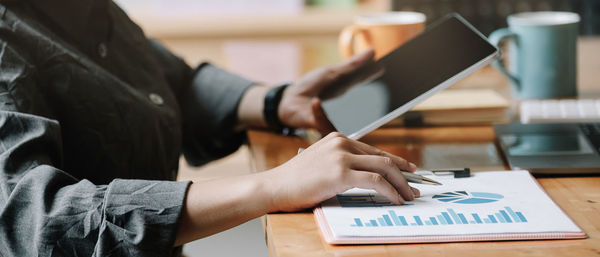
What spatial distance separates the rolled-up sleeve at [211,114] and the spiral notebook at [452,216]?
43cm

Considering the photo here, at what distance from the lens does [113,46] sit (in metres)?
0.99

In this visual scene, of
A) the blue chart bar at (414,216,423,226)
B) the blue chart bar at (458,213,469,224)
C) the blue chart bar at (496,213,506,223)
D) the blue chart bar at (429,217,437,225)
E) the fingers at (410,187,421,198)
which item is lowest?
the fingers at (410,187,421,198)

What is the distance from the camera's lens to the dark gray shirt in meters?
0.65

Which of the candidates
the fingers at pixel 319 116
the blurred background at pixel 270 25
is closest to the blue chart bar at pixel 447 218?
the fingers at pixel 319 116

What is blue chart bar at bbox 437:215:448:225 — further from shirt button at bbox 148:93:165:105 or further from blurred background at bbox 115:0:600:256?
A: blurred background at bbox 115:0:600:256

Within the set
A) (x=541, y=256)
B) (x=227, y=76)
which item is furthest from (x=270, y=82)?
(x=541, y=256)

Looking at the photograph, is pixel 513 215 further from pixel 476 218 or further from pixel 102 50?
pixel 102 50

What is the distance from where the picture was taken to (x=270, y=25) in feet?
6.35

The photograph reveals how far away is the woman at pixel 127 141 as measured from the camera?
0.66 m

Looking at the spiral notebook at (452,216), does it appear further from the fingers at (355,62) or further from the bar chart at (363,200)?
the fingers at (355,62)

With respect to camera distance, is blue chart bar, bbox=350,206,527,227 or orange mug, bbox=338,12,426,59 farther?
orange mug, bbox=338,12,426,59

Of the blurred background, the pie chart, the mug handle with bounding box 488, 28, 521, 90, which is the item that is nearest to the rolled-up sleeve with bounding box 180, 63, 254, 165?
the mug handle with bounding box 488, 28, 521, 90

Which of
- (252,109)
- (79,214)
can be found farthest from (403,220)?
(252,109)

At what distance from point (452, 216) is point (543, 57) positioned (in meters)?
0.56
